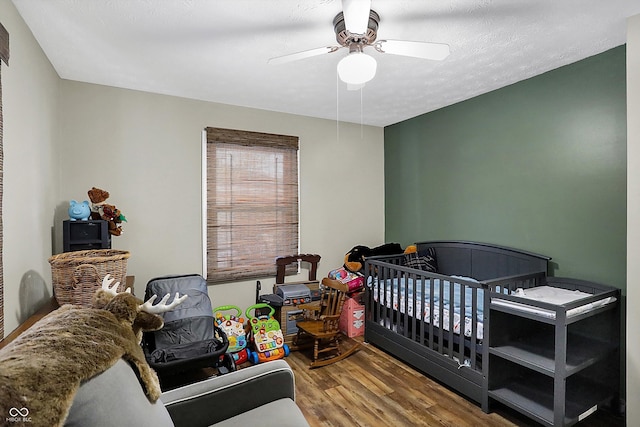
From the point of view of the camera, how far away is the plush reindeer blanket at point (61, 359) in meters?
0.68

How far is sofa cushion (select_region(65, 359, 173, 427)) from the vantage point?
81cm

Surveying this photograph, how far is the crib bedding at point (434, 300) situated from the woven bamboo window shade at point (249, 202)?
3.94 feet

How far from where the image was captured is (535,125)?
2.82 m

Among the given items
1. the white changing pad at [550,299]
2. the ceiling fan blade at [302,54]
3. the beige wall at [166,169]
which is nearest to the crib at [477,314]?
the white changing pad at [550,299]

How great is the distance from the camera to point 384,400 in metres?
2.43

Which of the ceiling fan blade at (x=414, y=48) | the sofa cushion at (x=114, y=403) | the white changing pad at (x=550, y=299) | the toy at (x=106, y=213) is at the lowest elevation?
the white changing pad at (x=550, y=299)

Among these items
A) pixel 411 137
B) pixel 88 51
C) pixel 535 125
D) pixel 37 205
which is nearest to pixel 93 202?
pixel 37 205

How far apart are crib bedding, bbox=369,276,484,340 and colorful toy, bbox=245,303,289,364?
1010 millimetres

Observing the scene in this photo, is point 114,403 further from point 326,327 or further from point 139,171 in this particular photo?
point 139,171

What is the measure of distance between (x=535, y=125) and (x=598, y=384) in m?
→ 1.97

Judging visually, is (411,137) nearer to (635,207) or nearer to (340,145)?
(340,145)

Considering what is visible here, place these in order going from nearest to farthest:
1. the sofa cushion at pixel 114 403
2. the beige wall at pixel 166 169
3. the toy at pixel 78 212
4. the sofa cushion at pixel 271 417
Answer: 1. the sofa cushion at pixel 114 403
2. the sofa cushion at pixel 271 417
3. the toy at pixel 78 212
4. the beige wall at pixel 166 169

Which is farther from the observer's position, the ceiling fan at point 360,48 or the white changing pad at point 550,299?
the white changing pad at point 550,299

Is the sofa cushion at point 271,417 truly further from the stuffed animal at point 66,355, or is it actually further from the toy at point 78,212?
the toy at point 78,212
